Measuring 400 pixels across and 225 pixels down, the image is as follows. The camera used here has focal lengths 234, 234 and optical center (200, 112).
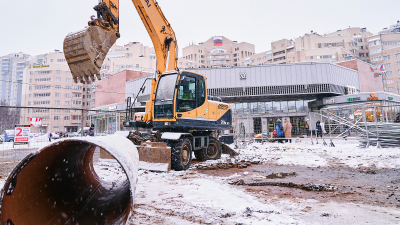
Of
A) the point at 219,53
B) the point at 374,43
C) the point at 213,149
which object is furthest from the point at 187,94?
the point at 219,53

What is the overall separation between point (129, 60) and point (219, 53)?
42.1m

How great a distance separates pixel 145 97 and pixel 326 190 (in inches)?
1082

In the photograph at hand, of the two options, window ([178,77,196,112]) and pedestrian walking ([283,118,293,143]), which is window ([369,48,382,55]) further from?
window ([178,77,196,112])

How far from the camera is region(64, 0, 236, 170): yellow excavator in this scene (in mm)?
4770

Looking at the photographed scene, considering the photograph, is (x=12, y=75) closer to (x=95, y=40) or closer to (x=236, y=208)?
(x=95, y=40)

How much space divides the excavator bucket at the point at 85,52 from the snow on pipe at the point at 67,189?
1849mm

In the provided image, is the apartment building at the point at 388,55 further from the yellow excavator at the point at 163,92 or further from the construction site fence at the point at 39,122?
the yellow excavator at the point at 163,92

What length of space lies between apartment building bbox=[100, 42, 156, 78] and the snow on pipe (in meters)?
62.4

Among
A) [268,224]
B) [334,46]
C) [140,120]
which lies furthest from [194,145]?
[334,46]

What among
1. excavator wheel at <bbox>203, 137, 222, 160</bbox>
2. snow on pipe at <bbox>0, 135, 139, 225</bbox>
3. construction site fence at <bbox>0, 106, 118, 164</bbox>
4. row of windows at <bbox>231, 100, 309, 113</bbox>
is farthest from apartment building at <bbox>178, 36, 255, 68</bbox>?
snow on pipe at <bbox>0, 135, 139, 225</bbox>

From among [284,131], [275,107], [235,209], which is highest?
[275,107]

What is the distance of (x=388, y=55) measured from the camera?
69.1m

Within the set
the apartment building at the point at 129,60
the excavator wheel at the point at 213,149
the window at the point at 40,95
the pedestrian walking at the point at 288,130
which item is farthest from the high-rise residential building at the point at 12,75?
the excavator wheel at the point at 213,149

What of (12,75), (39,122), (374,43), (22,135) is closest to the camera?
(39,122)
